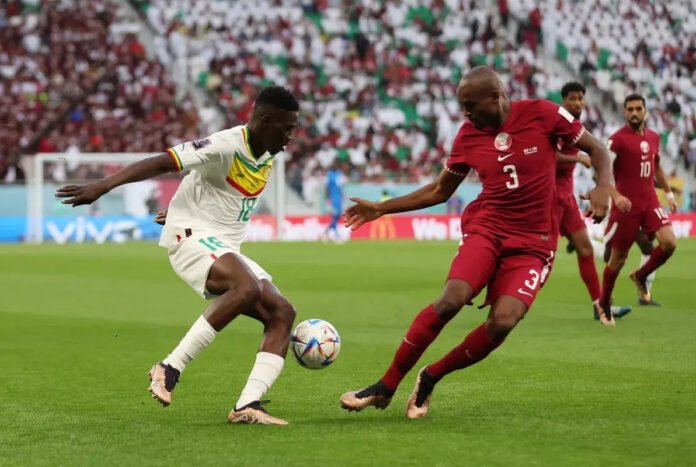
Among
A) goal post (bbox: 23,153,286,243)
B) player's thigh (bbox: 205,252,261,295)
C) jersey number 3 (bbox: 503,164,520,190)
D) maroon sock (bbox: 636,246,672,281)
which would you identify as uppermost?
jersey number 3 (bbox: 503,164,520,190)

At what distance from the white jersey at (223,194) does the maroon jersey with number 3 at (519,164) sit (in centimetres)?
123

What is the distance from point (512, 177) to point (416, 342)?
1.12 metres

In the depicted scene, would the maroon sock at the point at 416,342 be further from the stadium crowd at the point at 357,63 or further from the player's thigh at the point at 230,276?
the stadium crowd at the point at 357,63

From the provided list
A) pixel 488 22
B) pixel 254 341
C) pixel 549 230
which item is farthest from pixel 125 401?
pixel 488 22

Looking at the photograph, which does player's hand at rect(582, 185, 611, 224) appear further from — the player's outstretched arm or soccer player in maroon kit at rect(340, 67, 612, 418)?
the player's outstretched arm

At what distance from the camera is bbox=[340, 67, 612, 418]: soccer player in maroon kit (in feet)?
23.2

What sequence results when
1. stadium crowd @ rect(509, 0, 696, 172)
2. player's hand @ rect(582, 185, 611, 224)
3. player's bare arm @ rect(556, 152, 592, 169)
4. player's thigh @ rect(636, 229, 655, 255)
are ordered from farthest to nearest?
stadium crowd @ rect(509, 0, 696, 172)
player's thigh @ rect(636, 229, 655, 255)
player's bare arm @ rect(556, 152, 592, 169)
player's hand @ rect(582, 185, 611, 224)

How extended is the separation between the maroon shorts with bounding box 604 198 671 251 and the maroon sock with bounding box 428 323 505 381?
658 centimetres

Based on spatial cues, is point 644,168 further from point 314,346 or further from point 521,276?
point 314,346

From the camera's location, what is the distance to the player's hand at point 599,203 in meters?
6.91

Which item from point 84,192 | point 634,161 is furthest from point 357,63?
point 84,192

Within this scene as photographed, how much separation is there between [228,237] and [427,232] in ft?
95.7

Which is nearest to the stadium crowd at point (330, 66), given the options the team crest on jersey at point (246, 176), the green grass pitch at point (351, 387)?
the green grass pitch at point (351, 387)

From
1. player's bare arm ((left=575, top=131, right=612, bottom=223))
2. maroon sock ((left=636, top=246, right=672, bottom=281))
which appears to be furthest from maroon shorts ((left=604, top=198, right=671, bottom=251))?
player's bare arm ((left=575, top=131, right=612, bottom=223))
